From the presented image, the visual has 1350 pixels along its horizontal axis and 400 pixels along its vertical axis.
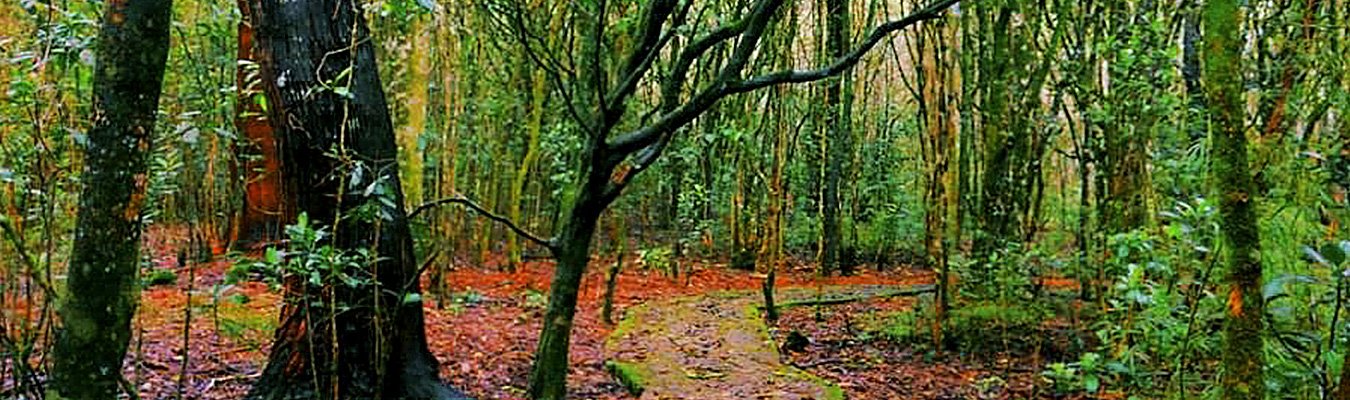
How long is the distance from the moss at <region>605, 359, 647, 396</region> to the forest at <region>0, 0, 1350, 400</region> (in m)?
0.03

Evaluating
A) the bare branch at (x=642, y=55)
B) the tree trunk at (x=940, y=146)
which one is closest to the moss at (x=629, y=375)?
the bare branch at (x=642, y=55)

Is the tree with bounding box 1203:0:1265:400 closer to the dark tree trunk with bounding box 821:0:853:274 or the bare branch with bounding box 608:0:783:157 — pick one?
the bare branch with bounding box 608:0:783:157

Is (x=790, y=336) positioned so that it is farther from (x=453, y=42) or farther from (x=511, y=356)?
(x=453, y=42)

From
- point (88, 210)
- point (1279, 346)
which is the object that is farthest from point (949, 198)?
point (88, 210)

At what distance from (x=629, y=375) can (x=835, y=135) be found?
314 inches

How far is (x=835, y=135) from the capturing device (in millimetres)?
13812

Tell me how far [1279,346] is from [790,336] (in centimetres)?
513

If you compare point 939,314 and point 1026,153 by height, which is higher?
point 1026,153

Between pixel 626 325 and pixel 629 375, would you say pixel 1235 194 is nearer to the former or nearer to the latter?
pixel 629 375

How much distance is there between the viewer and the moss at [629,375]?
6406 millimetres

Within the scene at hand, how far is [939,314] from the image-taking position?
804 cm

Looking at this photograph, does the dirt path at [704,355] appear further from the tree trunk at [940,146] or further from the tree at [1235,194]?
the tree at [1235,194]

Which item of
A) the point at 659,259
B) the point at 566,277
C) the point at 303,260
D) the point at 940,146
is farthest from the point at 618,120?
the point at 659,259

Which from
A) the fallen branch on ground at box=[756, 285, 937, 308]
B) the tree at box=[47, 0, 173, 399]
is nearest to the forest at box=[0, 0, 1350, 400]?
the tree at box=[47, 0, 173, 399]
